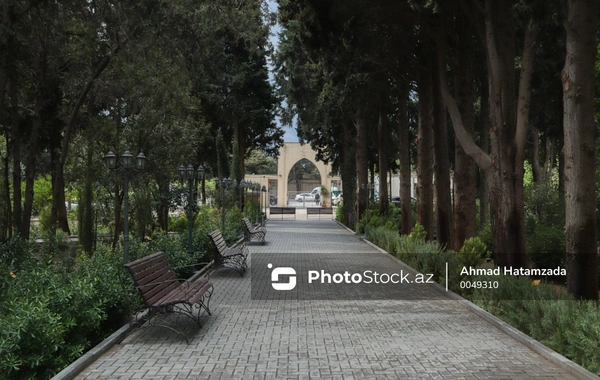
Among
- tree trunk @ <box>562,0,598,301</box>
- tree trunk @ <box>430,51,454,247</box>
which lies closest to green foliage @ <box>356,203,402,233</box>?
tree trunk @ <box>430,51,454,247</box>

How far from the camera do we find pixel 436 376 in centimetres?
618

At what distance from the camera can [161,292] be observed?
846 centimetres

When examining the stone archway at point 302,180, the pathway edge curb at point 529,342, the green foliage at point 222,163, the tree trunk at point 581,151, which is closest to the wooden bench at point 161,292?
the pathway edge curb at point 529,342

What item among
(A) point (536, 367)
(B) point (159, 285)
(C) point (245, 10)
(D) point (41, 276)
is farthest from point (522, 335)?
(C) point (245, 10)

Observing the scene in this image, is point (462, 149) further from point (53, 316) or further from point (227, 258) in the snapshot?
point (53, 316)

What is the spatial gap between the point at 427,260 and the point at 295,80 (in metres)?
18.1

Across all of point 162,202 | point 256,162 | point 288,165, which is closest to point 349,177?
point 162,202

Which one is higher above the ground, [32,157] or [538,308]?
[32,157]

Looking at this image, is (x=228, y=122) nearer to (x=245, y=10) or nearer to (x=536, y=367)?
(x=245, y=10)

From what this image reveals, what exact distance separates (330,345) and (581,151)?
4.50m

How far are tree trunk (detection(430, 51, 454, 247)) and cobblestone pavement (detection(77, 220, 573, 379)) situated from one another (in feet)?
18.7

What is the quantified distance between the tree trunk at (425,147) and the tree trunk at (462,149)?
2431mm

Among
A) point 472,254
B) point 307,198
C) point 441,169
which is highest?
point 441,169

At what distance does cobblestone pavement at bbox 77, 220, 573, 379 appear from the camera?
20.8 ft
